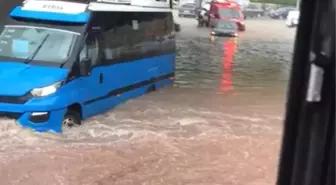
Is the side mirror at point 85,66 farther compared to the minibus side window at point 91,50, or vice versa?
the minibus side window at point 91,50

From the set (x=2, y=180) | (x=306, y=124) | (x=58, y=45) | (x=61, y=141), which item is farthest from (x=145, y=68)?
(x=306, y=124)

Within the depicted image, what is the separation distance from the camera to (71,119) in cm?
992

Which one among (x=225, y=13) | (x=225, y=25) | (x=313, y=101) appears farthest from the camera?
(x=225, y=13)

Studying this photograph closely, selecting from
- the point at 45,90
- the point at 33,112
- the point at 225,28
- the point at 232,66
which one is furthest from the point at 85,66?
the point at 225,28

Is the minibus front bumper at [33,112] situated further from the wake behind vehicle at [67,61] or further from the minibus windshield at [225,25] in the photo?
the minibus windshield at [225,25]

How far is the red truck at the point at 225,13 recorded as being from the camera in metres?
42.6

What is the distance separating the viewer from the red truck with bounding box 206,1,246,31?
42628 mm

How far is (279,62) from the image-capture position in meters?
25.3

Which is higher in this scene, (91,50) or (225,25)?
(91,50)

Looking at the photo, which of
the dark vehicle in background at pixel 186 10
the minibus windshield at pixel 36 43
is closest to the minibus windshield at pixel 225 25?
the dark vehicle in background at pixel 186 10

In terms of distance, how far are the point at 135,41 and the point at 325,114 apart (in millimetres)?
11751

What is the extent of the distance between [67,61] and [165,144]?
83.2 inches

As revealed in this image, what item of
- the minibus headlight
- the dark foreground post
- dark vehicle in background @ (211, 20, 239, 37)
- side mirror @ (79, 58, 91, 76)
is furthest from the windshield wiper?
dark vehicle in background @ (211, 20, 239, 37)

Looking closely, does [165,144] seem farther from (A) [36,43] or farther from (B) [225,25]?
(B) [225,25]
